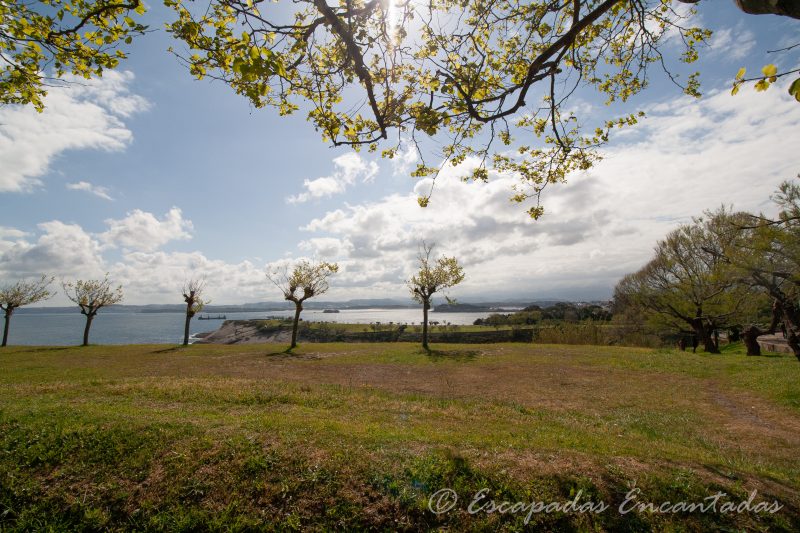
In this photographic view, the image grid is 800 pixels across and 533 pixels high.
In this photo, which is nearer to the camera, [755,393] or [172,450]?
[172,450]

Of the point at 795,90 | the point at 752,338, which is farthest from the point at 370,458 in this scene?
the point at 752,338

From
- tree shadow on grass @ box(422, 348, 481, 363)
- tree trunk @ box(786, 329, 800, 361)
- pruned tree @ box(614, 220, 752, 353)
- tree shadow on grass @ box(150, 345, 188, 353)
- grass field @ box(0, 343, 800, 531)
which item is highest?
pruned tree @ box(614, 220, 752, 353)

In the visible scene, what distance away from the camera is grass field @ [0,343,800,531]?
4.51 meters

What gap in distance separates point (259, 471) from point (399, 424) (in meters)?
4.04

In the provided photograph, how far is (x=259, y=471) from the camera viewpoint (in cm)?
523

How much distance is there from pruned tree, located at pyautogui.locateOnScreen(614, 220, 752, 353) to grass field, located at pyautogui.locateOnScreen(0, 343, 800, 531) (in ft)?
60.7

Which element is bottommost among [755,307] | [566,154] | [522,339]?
[522,339]

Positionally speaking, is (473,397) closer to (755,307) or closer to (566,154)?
(566,154)

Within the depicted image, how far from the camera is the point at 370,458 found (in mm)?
5574

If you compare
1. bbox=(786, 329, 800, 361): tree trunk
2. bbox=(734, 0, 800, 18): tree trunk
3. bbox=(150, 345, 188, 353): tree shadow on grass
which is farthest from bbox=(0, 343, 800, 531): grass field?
bbox=(150, 345, 188, 353): tree shadow on grass

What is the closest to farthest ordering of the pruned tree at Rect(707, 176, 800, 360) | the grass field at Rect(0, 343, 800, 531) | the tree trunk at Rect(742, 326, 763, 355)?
the grass field at Rect(0, 343, 800, 531) < the pruned tree at Rect(707, 176, 800, 360) < the tree trunk at Rect(742, 326, 763, 355)

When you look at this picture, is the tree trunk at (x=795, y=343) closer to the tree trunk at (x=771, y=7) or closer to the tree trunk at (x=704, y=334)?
the tree trunk at (x=704, y=334)

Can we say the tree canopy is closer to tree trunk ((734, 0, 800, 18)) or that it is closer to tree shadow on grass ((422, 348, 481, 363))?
tree shadow on grass ((422, 348, 481, 363))

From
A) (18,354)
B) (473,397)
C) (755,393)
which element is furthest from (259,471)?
(18,354)
